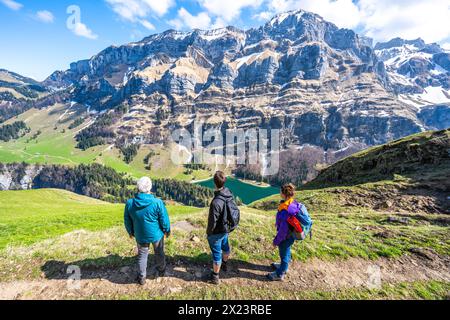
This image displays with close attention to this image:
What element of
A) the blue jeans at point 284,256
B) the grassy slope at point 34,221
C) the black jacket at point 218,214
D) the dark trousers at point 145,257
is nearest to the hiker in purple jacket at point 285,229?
the blue jeans at point 284,256

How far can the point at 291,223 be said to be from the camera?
984cm

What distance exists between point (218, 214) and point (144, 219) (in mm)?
2952

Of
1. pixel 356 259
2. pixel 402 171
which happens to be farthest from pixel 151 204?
pixel 402 171

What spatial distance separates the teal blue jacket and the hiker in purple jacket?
4796 mm

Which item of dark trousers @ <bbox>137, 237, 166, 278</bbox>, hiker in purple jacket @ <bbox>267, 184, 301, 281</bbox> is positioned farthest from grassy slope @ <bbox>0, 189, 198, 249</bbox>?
hiker in purple jacket @ <bbox>267, 184, 301, 281</bbox>

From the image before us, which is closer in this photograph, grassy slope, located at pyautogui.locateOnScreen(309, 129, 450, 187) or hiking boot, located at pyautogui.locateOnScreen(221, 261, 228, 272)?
hiking boot, located at pyautogui.locateOnScreen(221, 261, 228, 272)

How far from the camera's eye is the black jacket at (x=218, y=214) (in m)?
9.54

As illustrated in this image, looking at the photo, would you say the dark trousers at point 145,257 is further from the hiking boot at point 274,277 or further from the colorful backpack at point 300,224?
the colorful backpack at point 300,224

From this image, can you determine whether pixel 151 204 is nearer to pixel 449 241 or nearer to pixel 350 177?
pixel 449 241

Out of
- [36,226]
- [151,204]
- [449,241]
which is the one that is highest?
[151,204]

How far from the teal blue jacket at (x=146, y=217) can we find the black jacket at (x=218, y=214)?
1.87 metres

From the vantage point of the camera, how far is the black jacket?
9.54 metres

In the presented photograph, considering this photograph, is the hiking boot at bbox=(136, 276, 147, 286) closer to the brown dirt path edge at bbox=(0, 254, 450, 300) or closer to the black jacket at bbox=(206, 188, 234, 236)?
the brown dirt path edge at bbox=(0, 254, 450, 300)
